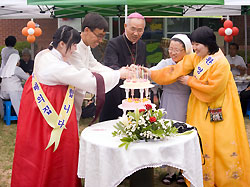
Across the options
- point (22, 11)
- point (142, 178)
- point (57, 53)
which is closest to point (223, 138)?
point (142, 178)

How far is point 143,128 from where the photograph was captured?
3.21 meters

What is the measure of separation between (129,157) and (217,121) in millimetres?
1397

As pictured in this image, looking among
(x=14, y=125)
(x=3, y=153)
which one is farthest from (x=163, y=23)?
(x=3, y=153)

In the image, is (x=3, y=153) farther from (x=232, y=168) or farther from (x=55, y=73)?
(x=232, y=168)

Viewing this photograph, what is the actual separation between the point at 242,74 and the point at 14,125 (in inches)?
217

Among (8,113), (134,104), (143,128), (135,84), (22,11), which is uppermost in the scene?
(22,11)

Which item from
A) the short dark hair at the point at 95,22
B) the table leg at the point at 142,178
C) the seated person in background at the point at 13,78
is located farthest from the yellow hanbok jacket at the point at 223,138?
the seated person in background at the point at 13,78

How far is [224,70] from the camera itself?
A: 13.0ft

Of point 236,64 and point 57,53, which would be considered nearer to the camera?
point 57,53

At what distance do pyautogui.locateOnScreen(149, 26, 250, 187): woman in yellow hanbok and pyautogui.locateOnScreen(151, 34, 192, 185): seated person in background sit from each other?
25 centimetres

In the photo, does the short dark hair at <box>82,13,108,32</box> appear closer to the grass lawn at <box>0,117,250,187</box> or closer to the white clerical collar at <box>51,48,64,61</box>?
the white clerical collar at <box>51,48,64,61</box>

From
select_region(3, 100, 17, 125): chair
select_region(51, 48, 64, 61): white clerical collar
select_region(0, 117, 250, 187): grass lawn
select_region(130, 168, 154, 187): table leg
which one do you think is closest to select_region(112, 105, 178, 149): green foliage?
select_region(130, 168, 154, 187): table leg

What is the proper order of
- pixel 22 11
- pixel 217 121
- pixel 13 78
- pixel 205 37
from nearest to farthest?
pixel 205 37
pixel 217 121
pixel 13 78
pixel 22 11

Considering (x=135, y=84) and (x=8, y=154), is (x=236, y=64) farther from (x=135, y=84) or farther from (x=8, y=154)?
(x=135, y=84)
